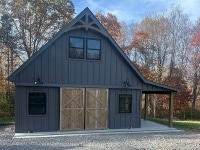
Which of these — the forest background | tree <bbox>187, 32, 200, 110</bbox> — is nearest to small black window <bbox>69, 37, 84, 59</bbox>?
the forest background

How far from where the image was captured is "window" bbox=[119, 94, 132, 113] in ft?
45.8

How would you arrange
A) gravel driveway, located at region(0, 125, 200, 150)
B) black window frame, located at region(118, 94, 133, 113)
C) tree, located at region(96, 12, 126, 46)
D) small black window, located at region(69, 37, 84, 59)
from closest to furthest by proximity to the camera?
gravel driveway, located at region(0, 125, 200, 150) → small black window, located at region(69, 37, 84, 59) → black window frame, located at region(118, 94, 133, 113) → tree, located at region(96, 12, 126, 46)

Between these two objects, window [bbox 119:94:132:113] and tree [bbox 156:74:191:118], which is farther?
tree [bbox 156:74:191:118]

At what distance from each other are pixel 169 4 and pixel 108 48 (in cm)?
1939

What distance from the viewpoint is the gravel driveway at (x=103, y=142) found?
927 centimetres

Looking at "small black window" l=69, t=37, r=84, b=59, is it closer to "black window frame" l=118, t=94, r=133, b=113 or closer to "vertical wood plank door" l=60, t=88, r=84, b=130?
"vertical wood plank door" l=60, t=88, r=84, b=130

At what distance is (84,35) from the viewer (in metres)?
13.3

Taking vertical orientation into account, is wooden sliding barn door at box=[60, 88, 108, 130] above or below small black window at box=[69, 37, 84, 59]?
below

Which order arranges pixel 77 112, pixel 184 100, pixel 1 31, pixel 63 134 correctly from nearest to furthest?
pixel 63 134 → pixel 77 112 → pixel 1 31 → pixel 184 100

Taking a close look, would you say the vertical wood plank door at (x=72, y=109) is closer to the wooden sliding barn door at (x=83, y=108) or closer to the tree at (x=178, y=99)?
the wooden sliding barn door at (x=83, y=108)

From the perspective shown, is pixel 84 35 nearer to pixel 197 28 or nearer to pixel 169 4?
pixel 197 28

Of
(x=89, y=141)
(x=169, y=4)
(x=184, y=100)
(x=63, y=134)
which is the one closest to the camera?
(x=89, y=141)

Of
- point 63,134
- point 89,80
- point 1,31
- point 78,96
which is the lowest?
point 63,134

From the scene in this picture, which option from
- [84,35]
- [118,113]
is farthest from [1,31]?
[118,113]
